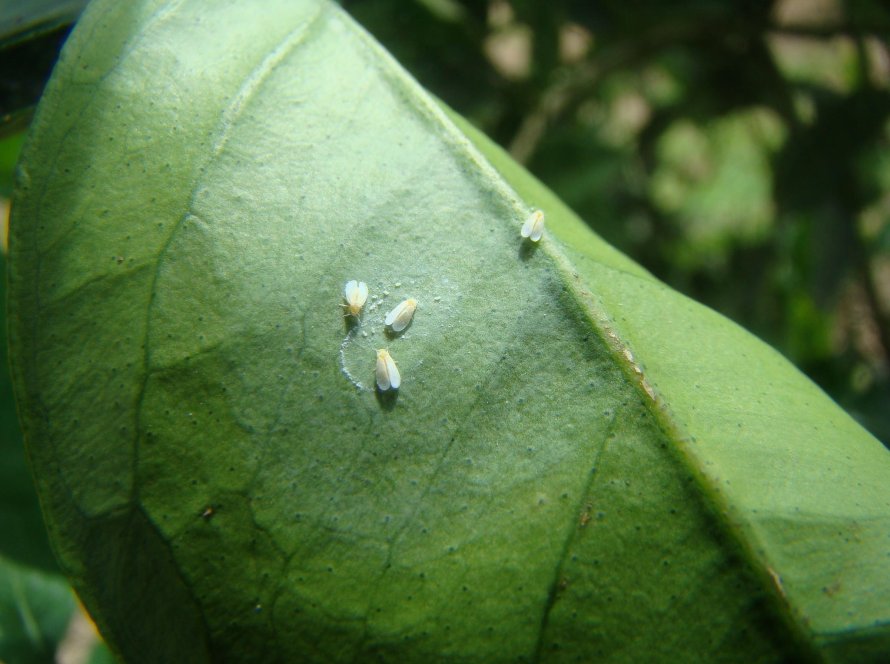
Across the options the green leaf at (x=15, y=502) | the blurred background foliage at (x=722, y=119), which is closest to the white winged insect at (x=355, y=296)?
the green leaf at (x=15, y=502)

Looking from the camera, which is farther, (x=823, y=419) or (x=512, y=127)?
(x=512, y=127)

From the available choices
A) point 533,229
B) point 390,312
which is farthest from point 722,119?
point 390,312

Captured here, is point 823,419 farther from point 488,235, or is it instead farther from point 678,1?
point 678,1

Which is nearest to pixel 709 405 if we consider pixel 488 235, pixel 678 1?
pixel 488 235

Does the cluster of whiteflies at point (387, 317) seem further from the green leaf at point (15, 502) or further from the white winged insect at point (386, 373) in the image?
the green leaf at point (15, 502)

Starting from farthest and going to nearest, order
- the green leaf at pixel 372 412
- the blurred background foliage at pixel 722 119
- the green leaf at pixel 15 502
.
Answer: the blurred background foliage at pixel 722 119 → the green leaf at pixel 15 502 → the green leaf at pixel 372 412

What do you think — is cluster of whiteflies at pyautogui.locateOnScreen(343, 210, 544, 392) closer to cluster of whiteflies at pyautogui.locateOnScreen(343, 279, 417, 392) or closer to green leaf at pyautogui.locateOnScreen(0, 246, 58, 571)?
cluster of whiteflies at pyautogui.locateOnScreen(343, 279, 417, 392)

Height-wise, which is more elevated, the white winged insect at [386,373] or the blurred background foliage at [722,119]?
the white winged insect at [386,373]

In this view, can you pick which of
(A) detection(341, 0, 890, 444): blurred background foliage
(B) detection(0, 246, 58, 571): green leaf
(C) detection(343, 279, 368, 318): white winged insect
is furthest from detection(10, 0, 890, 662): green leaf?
(A) detection(341, 0, 890, 444): blurred background foliage

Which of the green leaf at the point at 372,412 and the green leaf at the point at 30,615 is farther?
the green leaf at the point at 30,615
